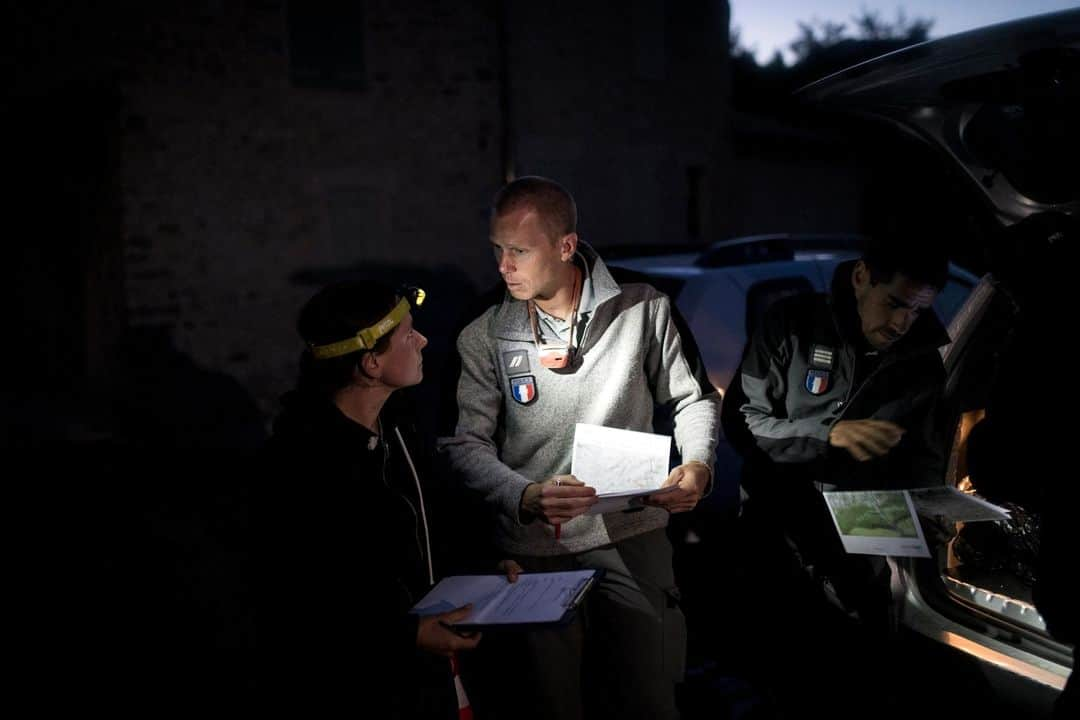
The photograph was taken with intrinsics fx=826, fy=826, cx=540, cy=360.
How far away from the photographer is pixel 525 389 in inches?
104

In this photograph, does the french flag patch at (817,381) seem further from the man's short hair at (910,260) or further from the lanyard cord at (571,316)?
the lanyard cord at (571,316)

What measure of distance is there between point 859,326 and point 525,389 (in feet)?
4.16

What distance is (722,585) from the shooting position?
4.43 meters

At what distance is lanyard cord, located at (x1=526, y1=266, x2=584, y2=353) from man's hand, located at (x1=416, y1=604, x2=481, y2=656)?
94cm

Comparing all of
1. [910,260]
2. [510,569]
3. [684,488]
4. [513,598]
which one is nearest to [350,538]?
[513,598]

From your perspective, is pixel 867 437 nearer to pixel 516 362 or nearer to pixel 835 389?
pixel 835 389

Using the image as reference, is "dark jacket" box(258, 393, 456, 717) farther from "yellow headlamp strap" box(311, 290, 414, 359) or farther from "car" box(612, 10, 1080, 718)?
"car" box(612, 10, 1080, 718)

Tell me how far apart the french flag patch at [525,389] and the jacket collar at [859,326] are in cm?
117

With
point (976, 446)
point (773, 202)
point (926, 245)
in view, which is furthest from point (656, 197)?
point (976, 446)

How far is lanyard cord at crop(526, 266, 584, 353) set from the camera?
8.73ft

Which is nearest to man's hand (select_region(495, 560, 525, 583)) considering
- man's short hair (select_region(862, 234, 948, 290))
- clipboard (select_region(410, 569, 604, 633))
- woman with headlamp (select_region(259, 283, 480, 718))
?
clipboard (select_region(410, 569, 604, 633))

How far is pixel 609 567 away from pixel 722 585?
210 centimetres

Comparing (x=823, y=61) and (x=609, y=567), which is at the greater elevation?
(x=823, y=61)

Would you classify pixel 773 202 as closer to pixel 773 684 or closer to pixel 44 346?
pixel 44 346
